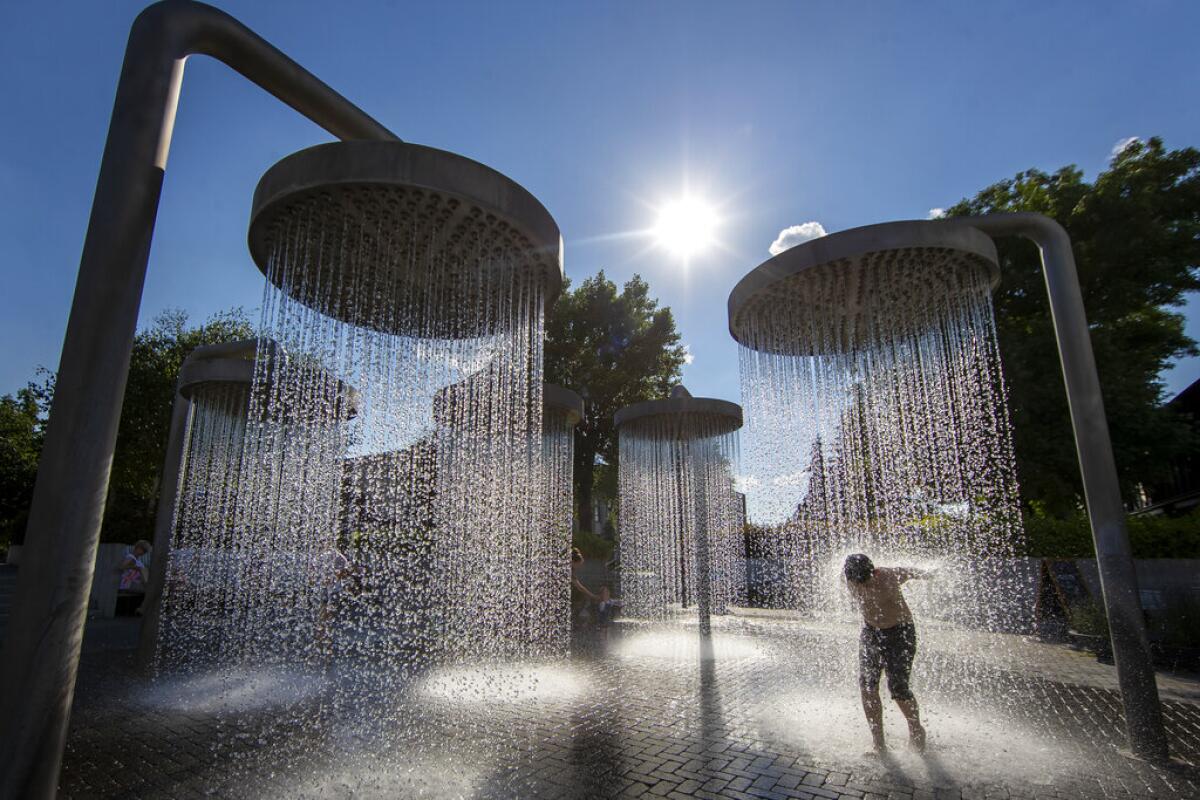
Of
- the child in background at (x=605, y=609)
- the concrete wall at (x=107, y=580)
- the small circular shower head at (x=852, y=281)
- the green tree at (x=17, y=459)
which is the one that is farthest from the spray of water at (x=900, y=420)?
the green tree at (x=17, y=459)

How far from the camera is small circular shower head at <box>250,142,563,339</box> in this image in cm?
444

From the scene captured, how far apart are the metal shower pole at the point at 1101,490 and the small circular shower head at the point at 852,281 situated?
36 centimetres

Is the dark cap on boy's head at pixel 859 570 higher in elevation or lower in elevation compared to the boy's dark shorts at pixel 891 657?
higher

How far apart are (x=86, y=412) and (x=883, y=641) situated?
5.97m

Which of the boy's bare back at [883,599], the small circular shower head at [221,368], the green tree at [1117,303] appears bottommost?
the boy's bare back at [883,599]

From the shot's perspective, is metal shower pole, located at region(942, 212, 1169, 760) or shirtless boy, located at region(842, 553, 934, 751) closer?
metal shower pole, located at region(942, 212, 1169, 760)

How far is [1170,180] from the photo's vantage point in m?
17.1

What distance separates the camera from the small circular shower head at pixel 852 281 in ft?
18.7

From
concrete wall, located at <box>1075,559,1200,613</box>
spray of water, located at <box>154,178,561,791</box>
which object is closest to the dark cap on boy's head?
spray of water, located at <box>154,178,561,791</box>

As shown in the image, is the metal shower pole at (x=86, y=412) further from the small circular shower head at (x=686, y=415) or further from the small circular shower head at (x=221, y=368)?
the small circular shower head at (x=686, y=415)

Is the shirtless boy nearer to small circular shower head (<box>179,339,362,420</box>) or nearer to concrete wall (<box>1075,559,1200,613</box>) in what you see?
small circular shower head (<box>179,339,362,420</box>)

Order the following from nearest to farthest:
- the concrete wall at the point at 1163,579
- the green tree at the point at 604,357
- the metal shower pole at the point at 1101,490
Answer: the metal shower pole at the point at 1101,490
the concrete wall at the point at 1163,579
the green tree at the point at 604,357

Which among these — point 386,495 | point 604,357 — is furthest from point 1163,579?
point 386,495

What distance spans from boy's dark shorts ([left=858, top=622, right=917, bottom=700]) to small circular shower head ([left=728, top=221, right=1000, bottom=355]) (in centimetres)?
335
